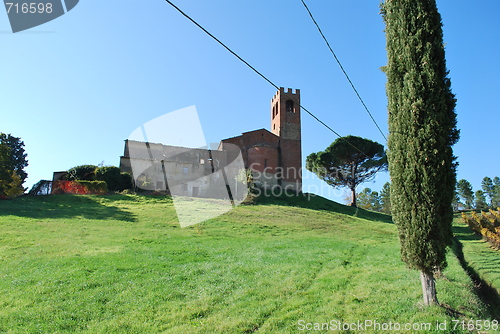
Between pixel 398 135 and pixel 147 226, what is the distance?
14006 mm

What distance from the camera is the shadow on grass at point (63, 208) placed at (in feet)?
62.2

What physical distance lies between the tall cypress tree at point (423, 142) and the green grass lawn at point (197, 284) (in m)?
A: 1.12

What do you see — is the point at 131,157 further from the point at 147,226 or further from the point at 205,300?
the point at 205,300

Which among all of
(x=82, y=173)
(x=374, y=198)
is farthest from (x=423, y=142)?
(x=374, y=198)

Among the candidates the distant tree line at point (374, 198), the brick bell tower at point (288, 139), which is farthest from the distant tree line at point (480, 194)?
the brick bell tower at point (288, 139)

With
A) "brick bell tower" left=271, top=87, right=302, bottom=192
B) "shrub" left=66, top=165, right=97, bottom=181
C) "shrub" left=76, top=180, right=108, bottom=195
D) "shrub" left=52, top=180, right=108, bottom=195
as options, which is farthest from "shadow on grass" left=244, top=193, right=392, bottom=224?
"shrub" left=66, top=165, right=97, bottom=181

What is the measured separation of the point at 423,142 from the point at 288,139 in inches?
1487

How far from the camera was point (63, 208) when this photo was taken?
2147 cm

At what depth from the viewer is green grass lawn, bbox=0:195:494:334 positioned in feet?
18.8

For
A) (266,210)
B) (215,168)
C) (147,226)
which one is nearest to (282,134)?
(215,168)

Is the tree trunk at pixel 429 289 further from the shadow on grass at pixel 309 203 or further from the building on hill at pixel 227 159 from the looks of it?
the building on hill at pixel 227 159

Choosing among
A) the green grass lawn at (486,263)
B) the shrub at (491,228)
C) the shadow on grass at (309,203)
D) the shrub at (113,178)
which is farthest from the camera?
the shadow on grass at (309,203)

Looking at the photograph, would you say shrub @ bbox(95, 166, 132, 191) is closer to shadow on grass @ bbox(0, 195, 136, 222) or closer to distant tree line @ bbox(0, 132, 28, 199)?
shadow on grass @ bbox(0, 195, 136, 222)

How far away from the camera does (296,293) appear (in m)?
7.13
